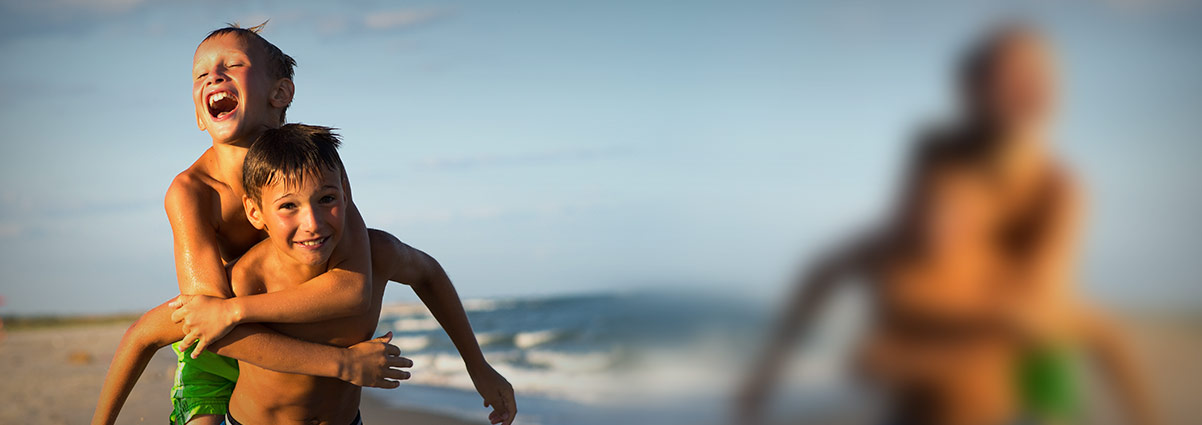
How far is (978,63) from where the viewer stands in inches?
98.4

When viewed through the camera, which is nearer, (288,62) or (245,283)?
(245,283)

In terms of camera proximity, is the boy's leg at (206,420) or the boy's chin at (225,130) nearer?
the boy's chin at (225,130)

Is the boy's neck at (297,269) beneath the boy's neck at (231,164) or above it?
beneath

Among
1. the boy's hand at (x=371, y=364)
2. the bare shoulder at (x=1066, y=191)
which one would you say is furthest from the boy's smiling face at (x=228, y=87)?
the bare shoulder at (x=1066, y=191)

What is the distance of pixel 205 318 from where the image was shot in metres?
2.01

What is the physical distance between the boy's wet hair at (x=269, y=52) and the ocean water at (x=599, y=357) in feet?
16.0

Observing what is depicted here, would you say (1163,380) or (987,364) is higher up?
(1163,380)

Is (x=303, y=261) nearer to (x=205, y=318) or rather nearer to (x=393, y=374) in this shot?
(x=205, y=318)

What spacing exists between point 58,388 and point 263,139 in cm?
711

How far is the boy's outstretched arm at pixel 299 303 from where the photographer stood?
200 centimetres

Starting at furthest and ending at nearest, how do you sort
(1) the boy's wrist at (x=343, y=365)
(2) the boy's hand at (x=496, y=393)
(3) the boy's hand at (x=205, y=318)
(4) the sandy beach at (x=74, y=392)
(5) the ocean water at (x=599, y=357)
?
(5) the ocean water at (x=599, y=357) < (4) the sandy beach at (x=74, y=392) < (2) the boy's hand at (x=496, y=393) < (1) the boy's wrist at (x=343, y=365) < (3) the boy's hand at (x=205, y=318)

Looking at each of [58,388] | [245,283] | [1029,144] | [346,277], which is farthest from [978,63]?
[58,388]

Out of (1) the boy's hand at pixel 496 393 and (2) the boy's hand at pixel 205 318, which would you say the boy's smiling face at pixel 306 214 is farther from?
(1) the boy's hand at pixel 496 393

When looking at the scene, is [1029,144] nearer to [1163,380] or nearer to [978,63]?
[978,63]
